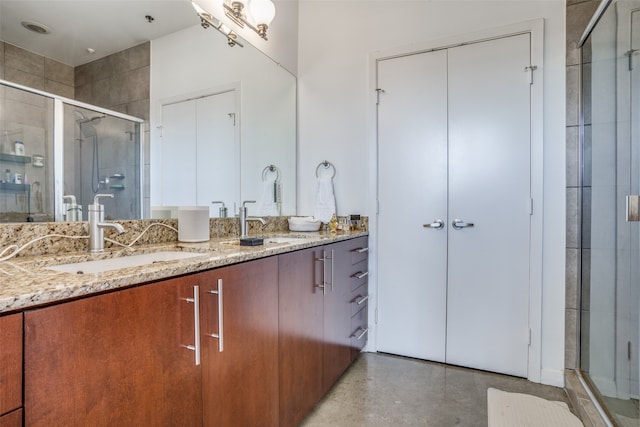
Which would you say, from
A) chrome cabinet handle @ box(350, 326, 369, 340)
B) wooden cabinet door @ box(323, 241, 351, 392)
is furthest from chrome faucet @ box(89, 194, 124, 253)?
chrome cabinet handle @ box(350, 326, 369, 340)

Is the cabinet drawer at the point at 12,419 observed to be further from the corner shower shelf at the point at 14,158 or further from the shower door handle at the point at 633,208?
the shower door handle at the point at 633,208

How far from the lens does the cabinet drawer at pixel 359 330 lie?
2213 mm

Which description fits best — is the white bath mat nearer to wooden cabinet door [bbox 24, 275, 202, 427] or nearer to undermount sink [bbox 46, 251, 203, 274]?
wooden cabinet door [bbox 24, 275, 202, 427]

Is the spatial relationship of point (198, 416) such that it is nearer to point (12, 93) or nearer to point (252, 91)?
point (12, 93)

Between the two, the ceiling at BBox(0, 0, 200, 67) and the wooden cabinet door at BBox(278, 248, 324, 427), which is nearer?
the ceiling at BBox(0, 0, 200, 67)

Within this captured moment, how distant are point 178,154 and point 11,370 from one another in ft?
4.17

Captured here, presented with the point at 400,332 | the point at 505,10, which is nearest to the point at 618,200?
the point at 505,10

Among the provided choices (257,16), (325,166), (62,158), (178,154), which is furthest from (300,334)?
(257,16)

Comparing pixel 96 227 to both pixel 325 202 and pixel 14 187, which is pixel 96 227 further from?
pixel 325 202

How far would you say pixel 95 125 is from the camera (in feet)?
4.33

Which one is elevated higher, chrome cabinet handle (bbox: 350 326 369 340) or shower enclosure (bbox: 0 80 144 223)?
shower enclosure (bbox: 0 80 144 223)

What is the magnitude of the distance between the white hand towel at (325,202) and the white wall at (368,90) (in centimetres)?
7

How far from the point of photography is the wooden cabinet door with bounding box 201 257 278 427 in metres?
1.05

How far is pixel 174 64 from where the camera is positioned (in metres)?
1.70
